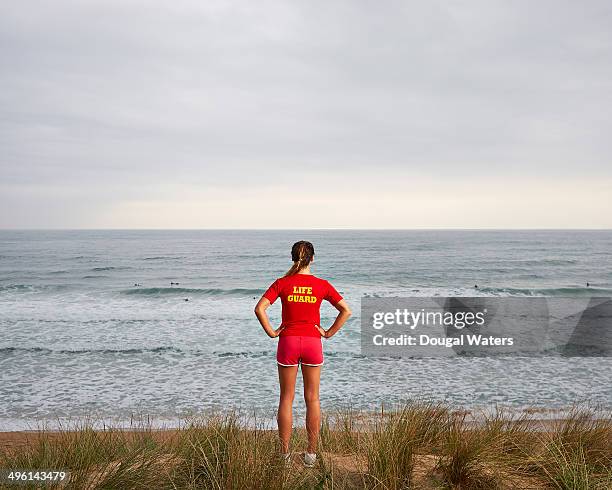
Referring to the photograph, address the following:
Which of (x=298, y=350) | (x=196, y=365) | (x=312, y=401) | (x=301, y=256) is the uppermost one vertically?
(x=301, y=256)

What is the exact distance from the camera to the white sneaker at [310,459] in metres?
4.41

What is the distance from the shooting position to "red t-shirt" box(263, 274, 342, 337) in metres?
4.61

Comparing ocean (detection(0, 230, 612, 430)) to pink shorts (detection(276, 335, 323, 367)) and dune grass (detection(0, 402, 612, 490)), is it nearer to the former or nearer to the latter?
dune grass (detection(0, 402, 612, 490))

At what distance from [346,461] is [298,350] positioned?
1109 millimetres

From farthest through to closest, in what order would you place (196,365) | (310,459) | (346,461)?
(196,365) < (346,461) < (310,459)

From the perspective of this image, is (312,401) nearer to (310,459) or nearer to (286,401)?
(286,401)

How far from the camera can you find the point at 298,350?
4562mm

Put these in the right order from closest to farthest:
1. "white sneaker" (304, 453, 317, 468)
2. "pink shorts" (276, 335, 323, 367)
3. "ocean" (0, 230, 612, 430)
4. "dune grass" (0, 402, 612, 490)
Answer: "dune grass" (0, 402, 612, 490) → "white sneaker" (304, 453, 317, 468) → "pink shorts" (276, 335, 323, 367) → "ocean" (0, 230, 612, 430)

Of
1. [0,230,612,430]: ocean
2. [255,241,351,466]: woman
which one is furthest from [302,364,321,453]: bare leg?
[0,230,612,430]: ocean

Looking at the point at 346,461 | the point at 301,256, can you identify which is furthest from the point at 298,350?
the point at 346,461

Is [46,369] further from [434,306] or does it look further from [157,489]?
[434,306]

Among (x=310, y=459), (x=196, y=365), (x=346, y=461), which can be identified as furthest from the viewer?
(x=196, y=365)

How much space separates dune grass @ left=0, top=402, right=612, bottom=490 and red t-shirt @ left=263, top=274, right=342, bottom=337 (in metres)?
1.04

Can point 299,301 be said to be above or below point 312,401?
above
